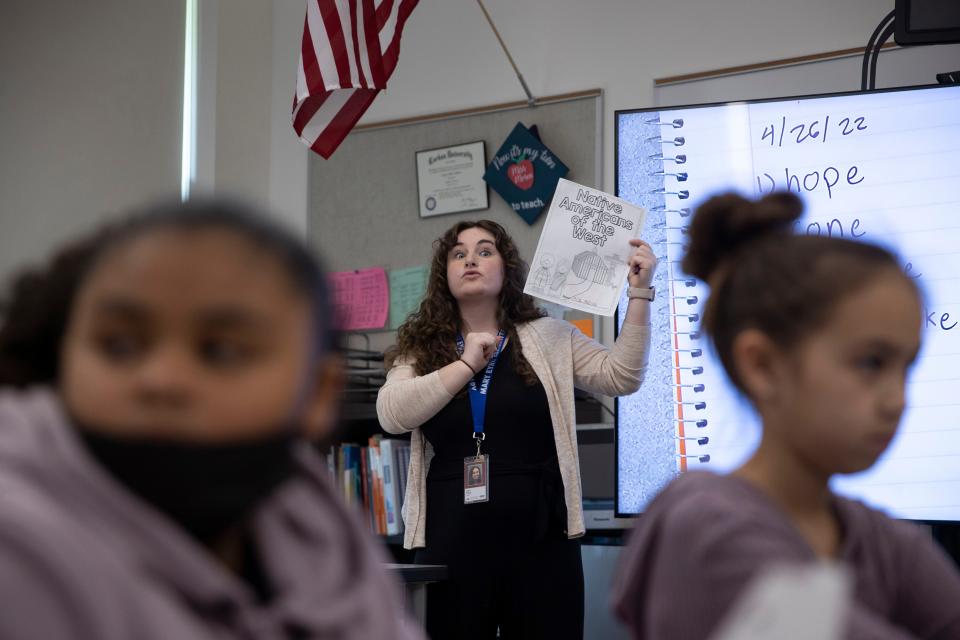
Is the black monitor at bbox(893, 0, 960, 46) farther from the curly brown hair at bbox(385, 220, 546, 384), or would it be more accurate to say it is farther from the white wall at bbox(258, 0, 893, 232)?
the white wall at bbox(258, 0, 893, 232)

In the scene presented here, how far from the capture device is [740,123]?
225 cm

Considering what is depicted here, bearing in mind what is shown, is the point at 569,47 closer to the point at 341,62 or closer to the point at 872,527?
the point at 341,62

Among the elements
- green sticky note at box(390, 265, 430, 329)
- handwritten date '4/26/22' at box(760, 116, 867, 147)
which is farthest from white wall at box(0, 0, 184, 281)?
handwritten date '4/26/22' at box(760, 116, 867, 147)

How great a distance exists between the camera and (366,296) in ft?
12.9

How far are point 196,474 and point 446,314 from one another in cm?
205

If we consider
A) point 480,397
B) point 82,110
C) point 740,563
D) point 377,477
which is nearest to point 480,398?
point 480,397

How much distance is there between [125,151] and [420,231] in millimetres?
1239

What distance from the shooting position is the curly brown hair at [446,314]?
2.53 meters

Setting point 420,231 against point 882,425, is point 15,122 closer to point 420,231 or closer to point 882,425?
point 420,231

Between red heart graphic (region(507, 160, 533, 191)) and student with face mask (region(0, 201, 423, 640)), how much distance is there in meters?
3.09

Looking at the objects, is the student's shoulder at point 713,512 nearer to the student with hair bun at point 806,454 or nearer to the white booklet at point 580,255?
the student with hair bun at point 806,454

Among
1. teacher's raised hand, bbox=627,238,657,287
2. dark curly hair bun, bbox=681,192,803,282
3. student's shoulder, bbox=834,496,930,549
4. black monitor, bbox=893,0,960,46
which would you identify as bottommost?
student's shoulder, bbox=834,496,930,549

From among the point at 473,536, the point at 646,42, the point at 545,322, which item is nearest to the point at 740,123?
the point at 545,322

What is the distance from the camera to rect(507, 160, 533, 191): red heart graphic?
3660 mm
